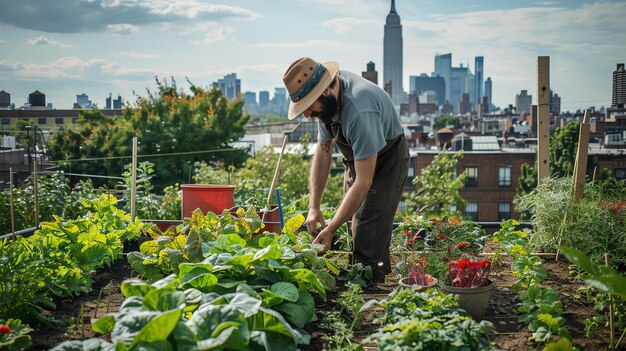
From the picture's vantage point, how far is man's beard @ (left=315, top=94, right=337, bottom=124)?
401 centimetres

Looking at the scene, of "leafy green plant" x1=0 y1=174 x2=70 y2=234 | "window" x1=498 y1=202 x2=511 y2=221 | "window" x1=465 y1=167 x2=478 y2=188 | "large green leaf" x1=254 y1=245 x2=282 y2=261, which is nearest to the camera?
"large green leaf" x1=254 y1=245 x2=282 y2=261

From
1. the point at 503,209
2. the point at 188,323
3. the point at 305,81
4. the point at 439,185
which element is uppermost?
the point at 305,81

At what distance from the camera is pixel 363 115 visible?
3.89 meters

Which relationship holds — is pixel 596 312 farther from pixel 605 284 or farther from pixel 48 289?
pixel 48 289

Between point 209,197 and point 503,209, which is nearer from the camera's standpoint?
point 209,197

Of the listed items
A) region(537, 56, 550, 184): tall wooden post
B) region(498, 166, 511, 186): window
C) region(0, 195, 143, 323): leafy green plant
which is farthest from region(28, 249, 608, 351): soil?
region(498, 166, 511, 186): window

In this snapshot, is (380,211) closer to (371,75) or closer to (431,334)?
(431,334)

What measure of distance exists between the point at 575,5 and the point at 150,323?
221 feet

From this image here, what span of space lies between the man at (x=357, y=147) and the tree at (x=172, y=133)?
13.0 m

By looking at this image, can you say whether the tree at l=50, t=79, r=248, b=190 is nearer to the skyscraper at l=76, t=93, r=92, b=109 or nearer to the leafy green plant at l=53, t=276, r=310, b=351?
the skyscraper at l=76, t=93, r=92, b=109

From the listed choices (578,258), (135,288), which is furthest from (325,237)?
(578,258)

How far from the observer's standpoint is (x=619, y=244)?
4.55 m

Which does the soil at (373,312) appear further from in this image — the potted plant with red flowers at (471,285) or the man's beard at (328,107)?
the man's beard at (328,107)

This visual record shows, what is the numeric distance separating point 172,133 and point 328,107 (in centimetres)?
1514
